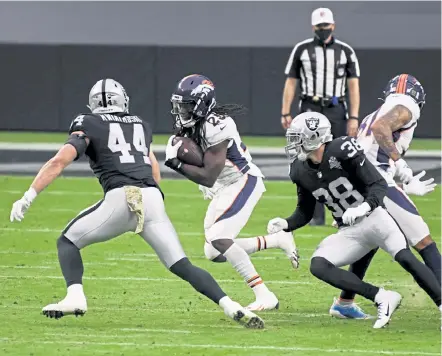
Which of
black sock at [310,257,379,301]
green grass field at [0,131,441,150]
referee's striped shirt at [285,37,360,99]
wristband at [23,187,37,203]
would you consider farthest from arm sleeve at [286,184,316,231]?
green grass field at [0,131,441,150]

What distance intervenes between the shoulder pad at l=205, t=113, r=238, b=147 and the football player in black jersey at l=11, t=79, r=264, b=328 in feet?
1.34

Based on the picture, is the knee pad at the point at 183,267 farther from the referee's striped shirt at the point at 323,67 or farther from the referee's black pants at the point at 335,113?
the referee's striped shirt at the point at 323,67

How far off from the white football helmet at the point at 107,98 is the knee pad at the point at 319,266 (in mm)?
1480

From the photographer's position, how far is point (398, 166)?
7.57 meters

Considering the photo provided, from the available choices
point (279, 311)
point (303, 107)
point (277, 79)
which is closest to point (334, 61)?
point (303, 107)

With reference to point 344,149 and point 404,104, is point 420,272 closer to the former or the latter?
point 344,149

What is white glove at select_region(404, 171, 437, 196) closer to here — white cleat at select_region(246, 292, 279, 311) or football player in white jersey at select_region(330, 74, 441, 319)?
football player in white jersey at select_region(330, 74, 441, 319)

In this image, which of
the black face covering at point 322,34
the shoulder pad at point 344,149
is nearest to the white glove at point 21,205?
the shoulder pad at point 344,149

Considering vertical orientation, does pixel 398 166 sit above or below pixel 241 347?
above

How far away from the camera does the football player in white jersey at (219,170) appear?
24.6 ft

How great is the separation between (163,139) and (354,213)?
13307 mm

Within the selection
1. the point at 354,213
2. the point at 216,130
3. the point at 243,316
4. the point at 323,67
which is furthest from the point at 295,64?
the point at 243,316

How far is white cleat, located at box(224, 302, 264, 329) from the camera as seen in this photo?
6.84m

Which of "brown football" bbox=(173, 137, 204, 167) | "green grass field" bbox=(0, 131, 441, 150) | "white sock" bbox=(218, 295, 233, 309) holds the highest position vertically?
"brown football" bbox=(173, 137, 204, 167)
